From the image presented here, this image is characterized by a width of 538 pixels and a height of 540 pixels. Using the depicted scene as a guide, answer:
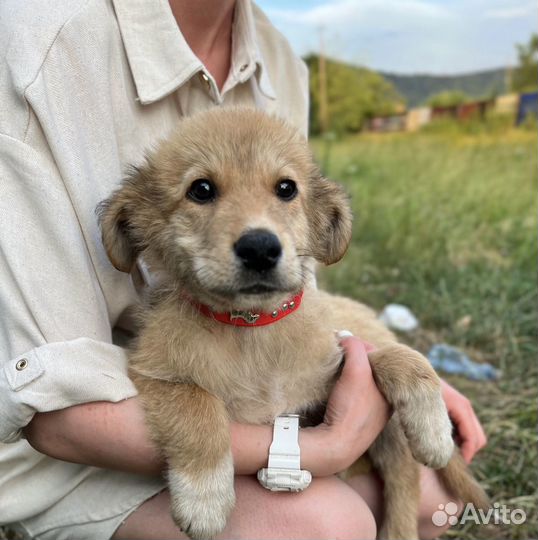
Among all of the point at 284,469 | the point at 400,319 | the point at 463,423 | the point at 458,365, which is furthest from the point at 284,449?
the point at 400,319

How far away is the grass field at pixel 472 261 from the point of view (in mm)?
3766

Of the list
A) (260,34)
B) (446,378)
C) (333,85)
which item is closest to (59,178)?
(260,34)

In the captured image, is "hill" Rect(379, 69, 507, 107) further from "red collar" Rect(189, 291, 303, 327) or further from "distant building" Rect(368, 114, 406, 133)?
"red collar" Rect(189, 291, 303, 327)

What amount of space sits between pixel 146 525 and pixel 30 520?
438mm

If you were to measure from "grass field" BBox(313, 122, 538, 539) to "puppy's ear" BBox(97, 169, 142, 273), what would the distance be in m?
2.20

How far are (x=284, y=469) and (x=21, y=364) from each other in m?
0.94

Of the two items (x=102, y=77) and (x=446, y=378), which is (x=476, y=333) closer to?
(x=446, y=378)

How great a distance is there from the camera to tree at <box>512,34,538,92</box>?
800 centimetres

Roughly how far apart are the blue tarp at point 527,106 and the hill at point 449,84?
399mm

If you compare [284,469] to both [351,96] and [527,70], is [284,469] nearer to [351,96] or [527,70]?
[527,70]

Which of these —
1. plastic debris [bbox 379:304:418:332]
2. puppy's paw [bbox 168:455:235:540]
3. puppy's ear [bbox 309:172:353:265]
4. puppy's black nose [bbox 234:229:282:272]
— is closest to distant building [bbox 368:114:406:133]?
plastic debris [bbox 379:304:418:332]

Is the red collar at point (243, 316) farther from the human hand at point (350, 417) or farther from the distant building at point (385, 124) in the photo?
the distant building at point (385, 124)

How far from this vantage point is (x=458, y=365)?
4551 mm

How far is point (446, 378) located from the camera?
4.47m
